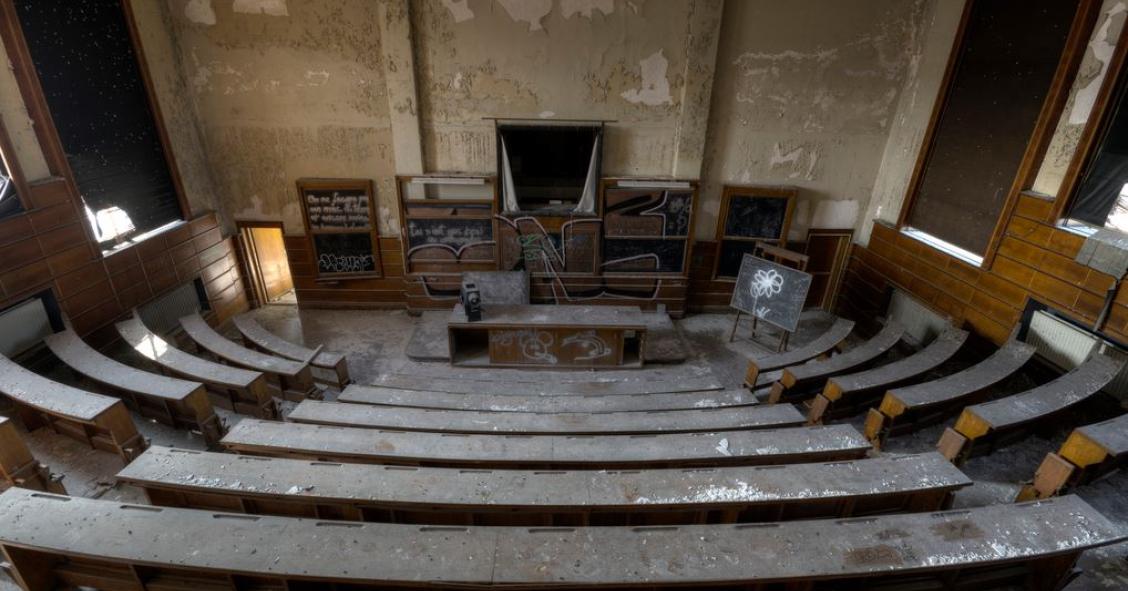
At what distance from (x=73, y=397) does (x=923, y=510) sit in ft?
21.6

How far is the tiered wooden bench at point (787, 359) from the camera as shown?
17.8ft

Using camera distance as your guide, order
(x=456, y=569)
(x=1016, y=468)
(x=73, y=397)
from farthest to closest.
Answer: (x=1016, y=468) → (x=73, y=397) → (x=456, y=569)

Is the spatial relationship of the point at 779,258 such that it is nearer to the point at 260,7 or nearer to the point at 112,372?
the point at 260,7


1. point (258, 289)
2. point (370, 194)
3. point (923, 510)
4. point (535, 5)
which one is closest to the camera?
point (923, 510)

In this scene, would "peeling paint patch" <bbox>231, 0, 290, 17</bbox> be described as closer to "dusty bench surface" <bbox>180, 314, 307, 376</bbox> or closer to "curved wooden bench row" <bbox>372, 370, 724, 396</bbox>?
"dusty bench surface" <bbox>180, 314, 307, 376</bbox>

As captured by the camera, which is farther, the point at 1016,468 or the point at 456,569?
the point at 1016,468

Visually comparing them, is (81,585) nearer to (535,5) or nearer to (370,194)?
(370,194)

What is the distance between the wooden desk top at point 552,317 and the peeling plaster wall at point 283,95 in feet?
8.20

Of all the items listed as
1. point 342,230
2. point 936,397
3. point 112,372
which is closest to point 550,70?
point 342,230

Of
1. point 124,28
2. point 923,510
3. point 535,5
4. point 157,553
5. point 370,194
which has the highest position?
point 535,5

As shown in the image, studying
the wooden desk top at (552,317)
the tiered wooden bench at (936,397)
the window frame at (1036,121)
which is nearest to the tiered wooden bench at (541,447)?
the tiered wooden bench at (936,397)

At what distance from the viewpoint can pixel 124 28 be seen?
576cm

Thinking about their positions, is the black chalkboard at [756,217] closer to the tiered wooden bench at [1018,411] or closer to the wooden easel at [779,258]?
the wooden easel at [779,258]

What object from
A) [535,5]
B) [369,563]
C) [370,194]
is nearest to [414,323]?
[370,194]
